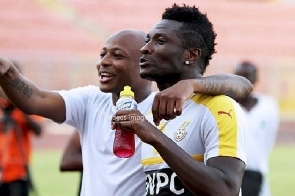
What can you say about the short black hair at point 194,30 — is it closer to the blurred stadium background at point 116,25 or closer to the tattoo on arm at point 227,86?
the tattoo on arm at point 227,86

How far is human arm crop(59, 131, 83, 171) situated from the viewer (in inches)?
230

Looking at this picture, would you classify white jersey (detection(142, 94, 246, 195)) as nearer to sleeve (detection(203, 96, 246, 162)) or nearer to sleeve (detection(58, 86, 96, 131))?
sleeve (detection(203, 96, 246, 162))

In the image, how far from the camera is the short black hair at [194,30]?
400cm

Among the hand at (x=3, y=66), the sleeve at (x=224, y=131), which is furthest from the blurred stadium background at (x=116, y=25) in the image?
the sleeve at (x=224, y=131)

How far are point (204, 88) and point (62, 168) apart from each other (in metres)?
2.28

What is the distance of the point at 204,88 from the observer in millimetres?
3869

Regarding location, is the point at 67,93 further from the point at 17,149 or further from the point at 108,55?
the point at 17,149

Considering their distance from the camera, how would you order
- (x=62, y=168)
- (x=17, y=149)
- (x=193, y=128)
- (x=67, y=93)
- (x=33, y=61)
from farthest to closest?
1. (x=33, y=61)
2. (x=17, y=149)
3. (x=62, y=168)
4. (x=67, y=93)
5. (x=193, y=128)

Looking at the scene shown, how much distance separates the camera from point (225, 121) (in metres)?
3.74

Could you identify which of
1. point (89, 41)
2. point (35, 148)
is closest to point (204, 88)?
point (35, 148)

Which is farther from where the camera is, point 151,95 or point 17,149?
point 17,149

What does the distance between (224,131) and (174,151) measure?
32cm

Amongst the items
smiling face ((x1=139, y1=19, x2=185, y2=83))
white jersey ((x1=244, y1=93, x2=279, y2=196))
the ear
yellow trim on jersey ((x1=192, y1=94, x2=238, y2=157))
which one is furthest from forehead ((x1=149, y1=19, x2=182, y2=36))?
white jersey ((x1=244, y1=93, x2=279, y2=196))

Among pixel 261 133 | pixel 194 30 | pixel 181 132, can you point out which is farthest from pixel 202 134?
pixel 261 133
